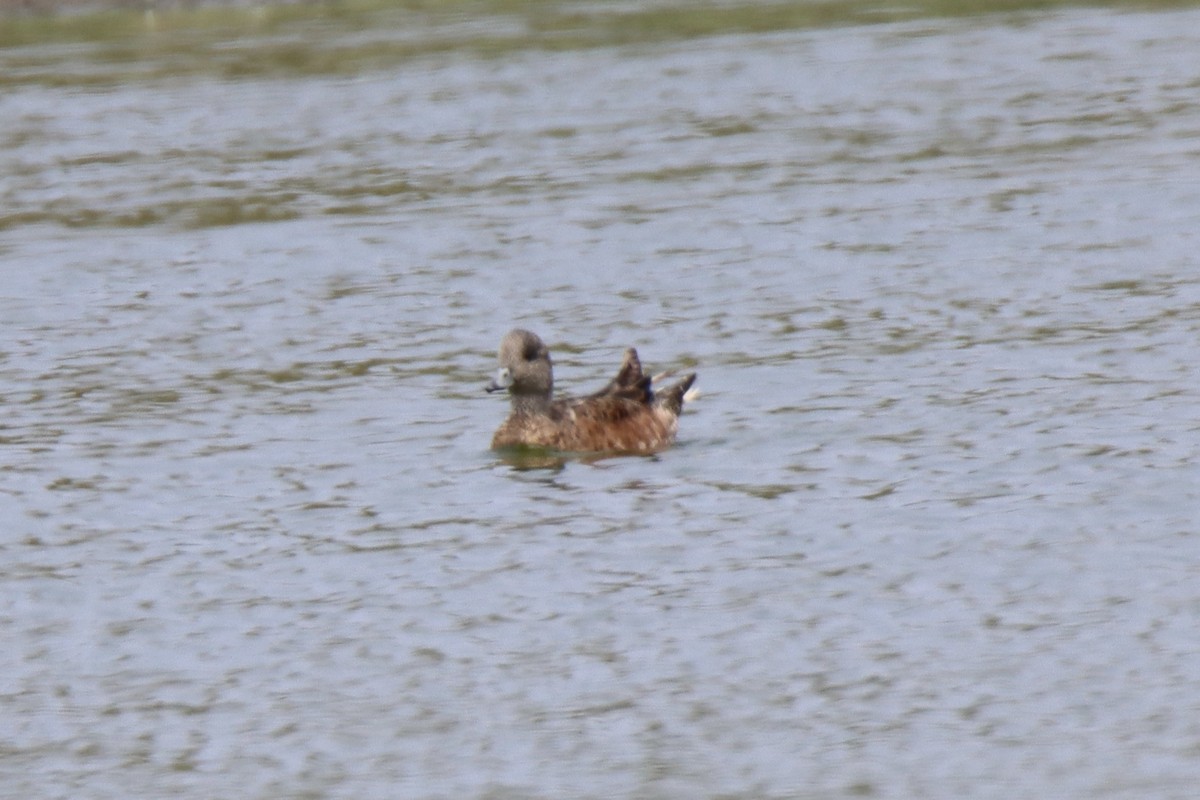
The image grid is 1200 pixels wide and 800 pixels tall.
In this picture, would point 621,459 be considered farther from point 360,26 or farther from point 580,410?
point 360,26

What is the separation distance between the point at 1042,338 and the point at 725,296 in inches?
122

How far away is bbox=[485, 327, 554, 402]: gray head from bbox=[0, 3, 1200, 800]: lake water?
1.78 feet

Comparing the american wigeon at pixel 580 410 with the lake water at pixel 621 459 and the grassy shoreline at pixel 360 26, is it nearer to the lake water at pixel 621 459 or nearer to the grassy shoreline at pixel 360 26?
the lake water at pixel 621 459

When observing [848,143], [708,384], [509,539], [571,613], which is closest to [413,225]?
[848,143]

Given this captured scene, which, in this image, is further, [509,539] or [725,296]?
[725,296]

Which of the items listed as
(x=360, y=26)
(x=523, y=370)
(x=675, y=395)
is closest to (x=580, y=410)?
(x=523, y=370)

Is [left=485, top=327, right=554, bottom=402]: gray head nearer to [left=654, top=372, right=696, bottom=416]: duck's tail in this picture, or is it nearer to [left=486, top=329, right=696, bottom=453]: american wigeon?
[left=486, top=329, right=696, bottom=453]: american wigeon

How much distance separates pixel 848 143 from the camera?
25859 mm

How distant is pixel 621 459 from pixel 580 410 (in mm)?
452

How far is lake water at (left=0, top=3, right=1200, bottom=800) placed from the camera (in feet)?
33.0

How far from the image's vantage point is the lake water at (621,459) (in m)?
10.1

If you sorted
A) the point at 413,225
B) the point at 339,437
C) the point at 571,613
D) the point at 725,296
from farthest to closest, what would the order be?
the point at 413,225 → the point at 725,296 → the point at 339,437 → the point at 571,613

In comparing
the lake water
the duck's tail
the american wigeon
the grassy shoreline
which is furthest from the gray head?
the grassy shoreline

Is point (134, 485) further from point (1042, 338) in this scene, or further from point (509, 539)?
point (1042, 338)
